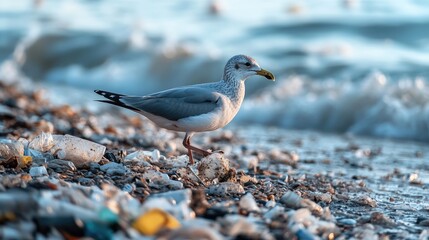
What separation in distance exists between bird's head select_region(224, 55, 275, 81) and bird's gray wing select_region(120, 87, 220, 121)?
1.38 ft

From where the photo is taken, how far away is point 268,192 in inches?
189

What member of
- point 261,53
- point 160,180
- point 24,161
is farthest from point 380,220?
point 261,53

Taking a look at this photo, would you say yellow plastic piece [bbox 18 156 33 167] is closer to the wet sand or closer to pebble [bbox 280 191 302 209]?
the wet sand

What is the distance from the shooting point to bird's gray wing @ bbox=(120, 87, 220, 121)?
210 inches

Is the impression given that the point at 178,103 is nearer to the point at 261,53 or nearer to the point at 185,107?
the point at 185,107

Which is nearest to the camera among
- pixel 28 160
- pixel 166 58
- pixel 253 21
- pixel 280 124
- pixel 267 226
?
pixel 267 226

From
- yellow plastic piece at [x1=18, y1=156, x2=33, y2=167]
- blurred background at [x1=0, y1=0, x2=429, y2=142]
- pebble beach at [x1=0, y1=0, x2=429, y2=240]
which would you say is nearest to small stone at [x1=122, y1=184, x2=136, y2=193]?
pebble beach at [x1=0, y1=0, x2=429, y2=240]

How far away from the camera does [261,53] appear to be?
15.0 metres

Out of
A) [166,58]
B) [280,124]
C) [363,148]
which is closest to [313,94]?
[280,124]

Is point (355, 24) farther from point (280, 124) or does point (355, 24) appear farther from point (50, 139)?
point (50, 139)

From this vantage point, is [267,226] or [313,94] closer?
[267,226]

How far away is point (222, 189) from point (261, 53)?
1064 centimetres

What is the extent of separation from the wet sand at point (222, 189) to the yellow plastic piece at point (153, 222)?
20mm

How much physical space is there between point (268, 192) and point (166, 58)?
11213 millimetres
